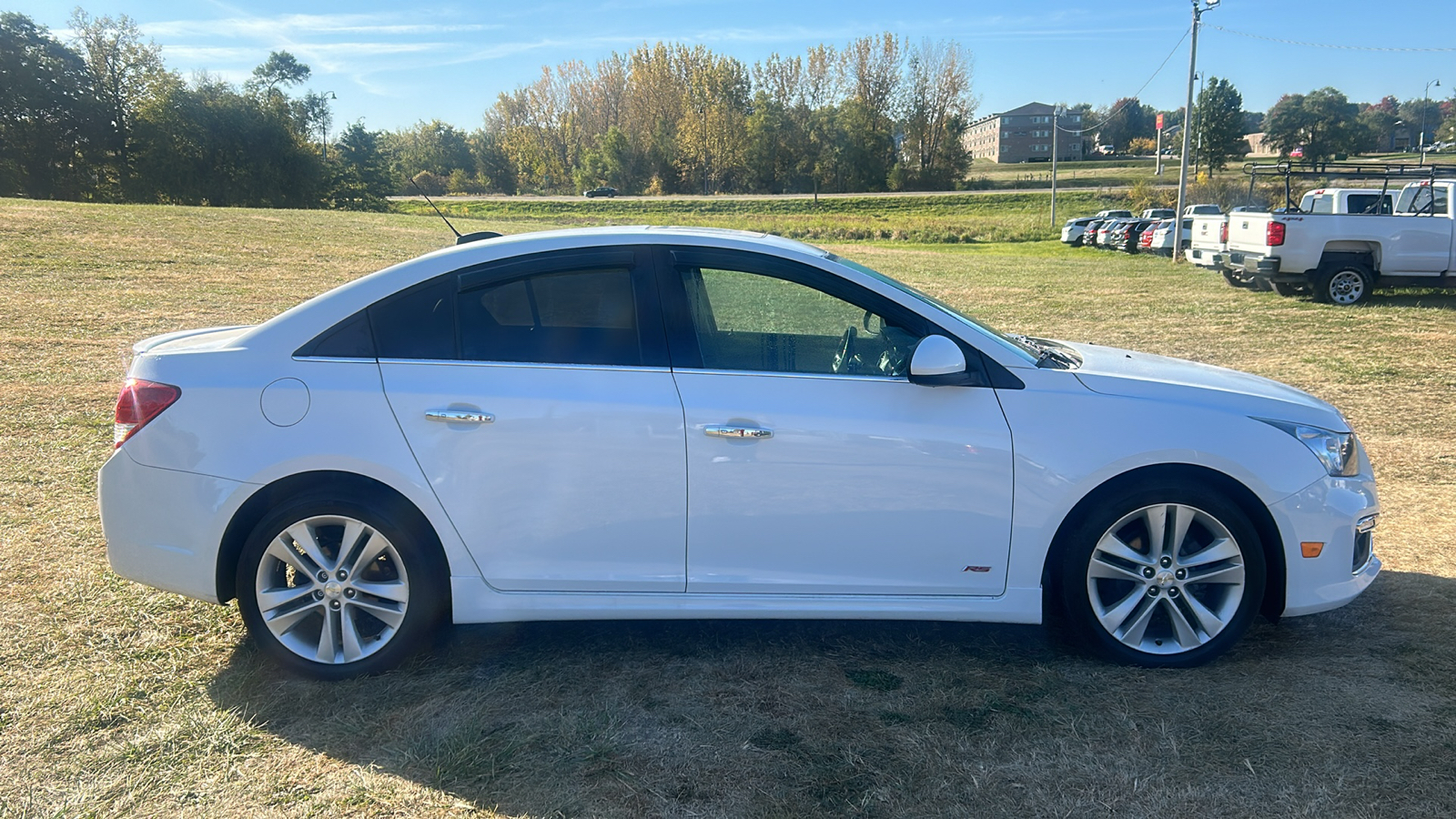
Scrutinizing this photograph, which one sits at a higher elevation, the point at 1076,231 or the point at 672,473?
the point at 1076,231

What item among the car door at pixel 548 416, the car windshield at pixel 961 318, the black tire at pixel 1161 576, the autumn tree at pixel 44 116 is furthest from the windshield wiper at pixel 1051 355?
the autumn tree at pixel 44 116

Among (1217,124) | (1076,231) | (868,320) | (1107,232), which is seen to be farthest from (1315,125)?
(868,320)

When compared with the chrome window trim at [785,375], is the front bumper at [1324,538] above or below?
below

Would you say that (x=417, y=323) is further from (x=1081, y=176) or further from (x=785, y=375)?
(x=1081, y=176)

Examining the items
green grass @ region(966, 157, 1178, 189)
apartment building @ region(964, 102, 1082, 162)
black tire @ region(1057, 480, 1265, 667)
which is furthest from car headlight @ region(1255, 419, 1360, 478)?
apartment building @ region(964, 102, 1082, 162)

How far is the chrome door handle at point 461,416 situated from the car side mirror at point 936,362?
1509mm

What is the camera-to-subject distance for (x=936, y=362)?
327 cm

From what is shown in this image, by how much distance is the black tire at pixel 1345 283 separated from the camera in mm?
15430

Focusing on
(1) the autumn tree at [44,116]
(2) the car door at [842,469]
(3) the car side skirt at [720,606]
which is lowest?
(3) the car side skirt at [720,606]

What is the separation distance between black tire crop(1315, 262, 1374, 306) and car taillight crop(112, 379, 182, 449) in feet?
56.0

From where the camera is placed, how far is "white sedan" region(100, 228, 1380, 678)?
11.0 ft

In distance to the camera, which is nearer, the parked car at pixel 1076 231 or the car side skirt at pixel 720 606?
the car side skirt at pixel 720 606

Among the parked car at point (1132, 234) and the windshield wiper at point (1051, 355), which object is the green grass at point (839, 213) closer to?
the parked car at point (1132, 234)

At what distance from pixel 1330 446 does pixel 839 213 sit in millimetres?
73464
